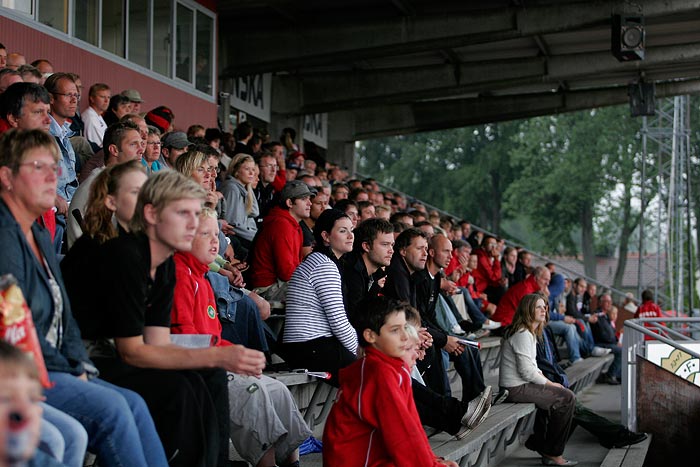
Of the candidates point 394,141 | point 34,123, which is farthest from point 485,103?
point 394,141

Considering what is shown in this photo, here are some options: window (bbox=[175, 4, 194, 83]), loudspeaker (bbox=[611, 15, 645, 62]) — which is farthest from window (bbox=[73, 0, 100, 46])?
loudspeaker (bbox=[611, 15, 645, 62])

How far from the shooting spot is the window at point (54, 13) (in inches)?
459

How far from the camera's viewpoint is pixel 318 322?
644 cm

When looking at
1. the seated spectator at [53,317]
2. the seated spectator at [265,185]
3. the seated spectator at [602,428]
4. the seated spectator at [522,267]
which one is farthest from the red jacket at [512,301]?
the seated spectator at [53,317]

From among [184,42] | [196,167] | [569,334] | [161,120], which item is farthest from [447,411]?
[184,42]

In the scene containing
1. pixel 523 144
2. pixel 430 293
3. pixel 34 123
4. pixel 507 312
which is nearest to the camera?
pixel 34 123

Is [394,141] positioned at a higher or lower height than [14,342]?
higher

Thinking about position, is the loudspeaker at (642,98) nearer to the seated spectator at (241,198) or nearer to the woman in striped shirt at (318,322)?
the seated spectator at (241,198)

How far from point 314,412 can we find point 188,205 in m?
3.15

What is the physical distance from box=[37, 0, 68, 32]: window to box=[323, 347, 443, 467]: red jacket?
816 centimetres

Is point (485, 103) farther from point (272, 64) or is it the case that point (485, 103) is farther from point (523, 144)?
point (523, 144)

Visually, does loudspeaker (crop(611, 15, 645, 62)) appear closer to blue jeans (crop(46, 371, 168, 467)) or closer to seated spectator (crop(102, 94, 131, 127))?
seated spectator (crop(102, 94, 131, 127))

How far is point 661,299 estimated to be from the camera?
30.8 metres

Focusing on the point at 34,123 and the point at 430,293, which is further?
the point at 430,293
